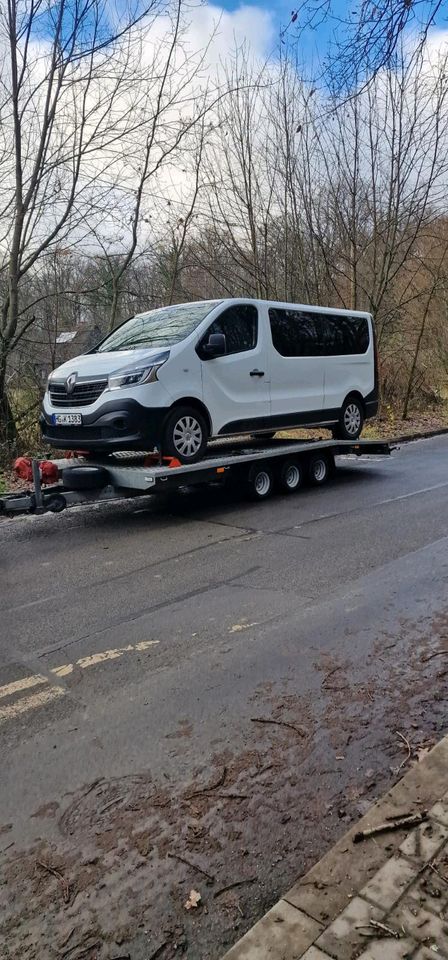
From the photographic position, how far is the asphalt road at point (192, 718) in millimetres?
2316

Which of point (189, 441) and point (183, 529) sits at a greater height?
point (189, 441)

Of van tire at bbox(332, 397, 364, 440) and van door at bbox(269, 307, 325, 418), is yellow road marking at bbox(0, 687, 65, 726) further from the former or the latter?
van tire at bbox(332, 397, 364, 440)

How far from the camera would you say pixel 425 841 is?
91.7 inches

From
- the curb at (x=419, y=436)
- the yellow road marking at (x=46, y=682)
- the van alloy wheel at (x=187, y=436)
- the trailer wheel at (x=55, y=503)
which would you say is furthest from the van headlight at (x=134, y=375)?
the curb at (x=419, y=436)

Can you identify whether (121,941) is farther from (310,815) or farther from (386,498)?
(386,498)

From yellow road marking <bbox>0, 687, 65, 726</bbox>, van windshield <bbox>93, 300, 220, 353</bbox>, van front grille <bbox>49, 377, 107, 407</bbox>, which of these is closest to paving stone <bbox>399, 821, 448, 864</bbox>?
yellow road marking <bbox>0, 687, 65, 726</bbox>

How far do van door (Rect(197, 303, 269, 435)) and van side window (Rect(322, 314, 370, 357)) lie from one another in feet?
6.29

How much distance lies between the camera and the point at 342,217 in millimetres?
18688

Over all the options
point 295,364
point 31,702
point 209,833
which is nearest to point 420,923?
point 209,833

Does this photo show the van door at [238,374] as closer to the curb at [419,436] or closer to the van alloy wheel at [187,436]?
the van alloy wheel at [187,436]

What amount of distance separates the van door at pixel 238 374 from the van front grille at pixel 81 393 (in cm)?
135

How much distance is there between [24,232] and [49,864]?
11.2m

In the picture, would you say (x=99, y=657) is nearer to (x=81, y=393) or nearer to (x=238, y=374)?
(x=81, y=393)

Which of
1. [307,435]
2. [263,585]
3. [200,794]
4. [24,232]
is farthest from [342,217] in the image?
[200,794]
